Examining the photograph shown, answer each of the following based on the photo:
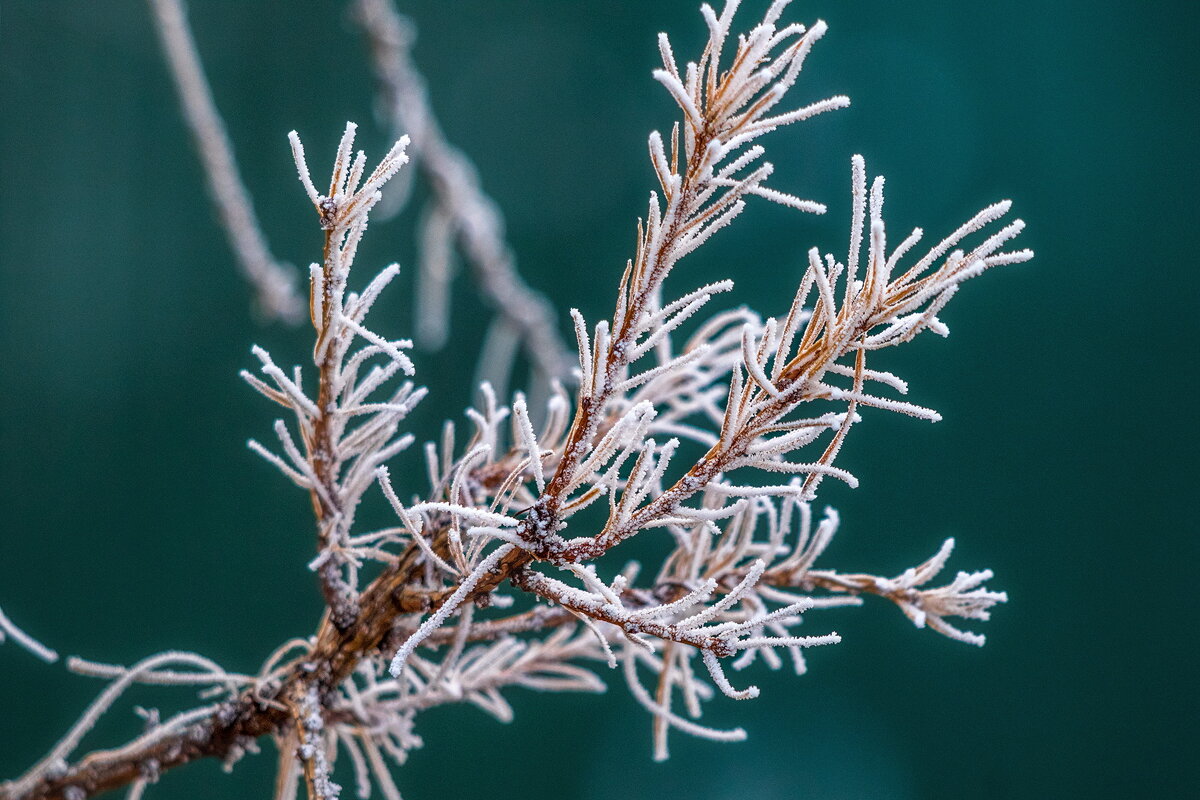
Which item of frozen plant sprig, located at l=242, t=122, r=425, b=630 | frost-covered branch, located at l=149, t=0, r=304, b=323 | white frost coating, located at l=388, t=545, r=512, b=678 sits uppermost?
frost-covered branch, located at l=149, t=0, r=304, b=323

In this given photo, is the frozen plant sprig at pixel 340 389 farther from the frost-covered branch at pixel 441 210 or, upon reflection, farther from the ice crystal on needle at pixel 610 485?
the frost-covered branch at pixel 441 210

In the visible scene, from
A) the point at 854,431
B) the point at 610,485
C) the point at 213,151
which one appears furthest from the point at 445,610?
the point at 854,431

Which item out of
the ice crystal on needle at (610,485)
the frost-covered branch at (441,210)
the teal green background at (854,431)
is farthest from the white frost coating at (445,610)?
the teal green background at (854,431)

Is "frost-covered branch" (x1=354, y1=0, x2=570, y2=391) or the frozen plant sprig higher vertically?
"frost-covered branch" (x1=354, y1=0, x2=570, y2=391)

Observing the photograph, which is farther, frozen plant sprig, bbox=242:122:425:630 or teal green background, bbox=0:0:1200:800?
teal green background, bbox=0:0:1200:800

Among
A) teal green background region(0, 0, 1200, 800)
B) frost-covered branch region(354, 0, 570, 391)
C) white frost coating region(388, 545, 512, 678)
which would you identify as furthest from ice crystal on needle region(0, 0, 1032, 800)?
teal green background region(0, 0, 1200, 800)

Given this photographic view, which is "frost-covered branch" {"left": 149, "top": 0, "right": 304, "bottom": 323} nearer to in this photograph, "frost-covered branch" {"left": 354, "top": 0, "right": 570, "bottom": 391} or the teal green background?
"frost-covered branch" {"left": 354, "top": 0, "right": 570, "bottom": 391}

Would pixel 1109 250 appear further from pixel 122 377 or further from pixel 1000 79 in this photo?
pixel 122 377
